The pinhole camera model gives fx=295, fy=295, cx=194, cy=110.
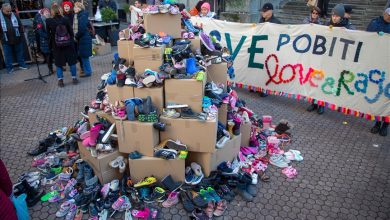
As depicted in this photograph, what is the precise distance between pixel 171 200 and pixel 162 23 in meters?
2.53

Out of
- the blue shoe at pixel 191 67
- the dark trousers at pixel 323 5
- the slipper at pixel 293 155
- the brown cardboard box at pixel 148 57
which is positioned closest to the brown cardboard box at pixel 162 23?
the brown cardboard box at pixel 148 57

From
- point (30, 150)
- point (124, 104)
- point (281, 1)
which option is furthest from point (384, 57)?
point (281, 1)

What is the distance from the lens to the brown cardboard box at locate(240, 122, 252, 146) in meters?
4.76

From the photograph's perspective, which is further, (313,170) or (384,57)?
(384,57)

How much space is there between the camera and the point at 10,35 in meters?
8.48

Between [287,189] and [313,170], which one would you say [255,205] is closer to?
[287,189]

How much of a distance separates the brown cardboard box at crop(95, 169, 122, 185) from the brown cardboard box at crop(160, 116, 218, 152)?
33.0 inches

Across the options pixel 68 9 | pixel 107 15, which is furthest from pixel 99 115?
pixel 107 15

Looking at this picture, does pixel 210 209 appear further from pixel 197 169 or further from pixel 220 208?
pixel 197 169

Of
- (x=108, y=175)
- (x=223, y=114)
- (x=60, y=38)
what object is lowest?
(x=108, y=175)

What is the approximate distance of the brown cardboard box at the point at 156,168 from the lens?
3.84 meters

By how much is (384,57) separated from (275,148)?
8.53 ft

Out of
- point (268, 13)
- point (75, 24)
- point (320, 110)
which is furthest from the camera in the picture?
point (75, 24)

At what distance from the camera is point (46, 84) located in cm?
805
